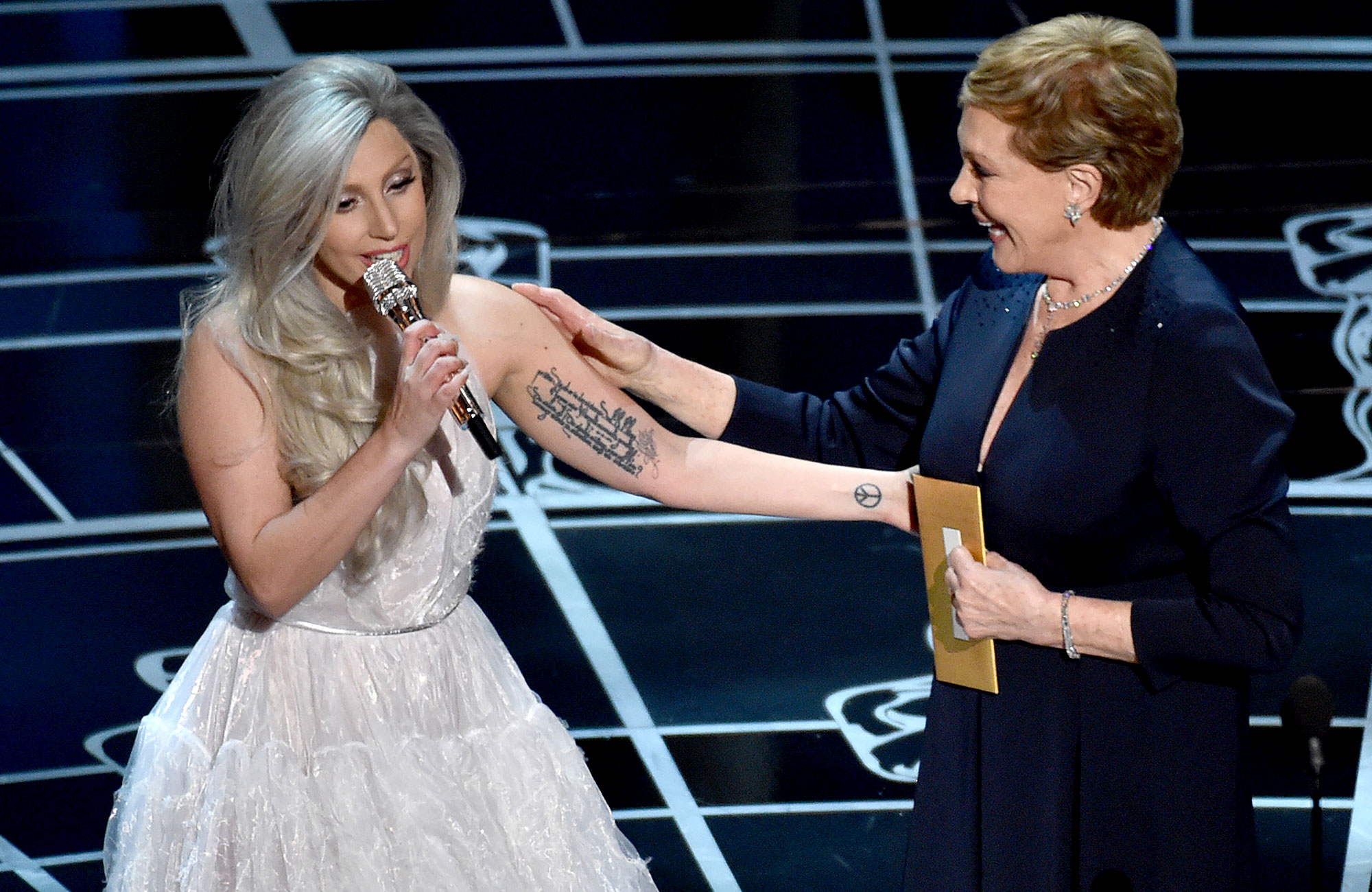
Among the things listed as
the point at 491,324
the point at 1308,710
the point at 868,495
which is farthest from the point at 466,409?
the point at 1308,710

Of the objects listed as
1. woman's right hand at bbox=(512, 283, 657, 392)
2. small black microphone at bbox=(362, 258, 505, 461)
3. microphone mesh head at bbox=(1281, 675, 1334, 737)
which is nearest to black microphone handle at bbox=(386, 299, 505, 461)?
small black microphone at bbox=(362, 258, 505, 461)

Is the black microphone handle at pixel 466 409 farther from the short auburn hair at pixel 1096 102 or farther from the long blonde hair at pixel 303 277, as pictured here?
the short auburn hair at pixel 1096 102

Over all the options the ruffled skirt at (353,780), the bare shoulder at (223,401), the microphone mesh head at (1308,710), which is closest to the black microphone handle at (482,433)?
the bare shoulder at (223,401)

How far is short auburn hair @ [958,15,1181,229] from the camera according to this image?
209 cm

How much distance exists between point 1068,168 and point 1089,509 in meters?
0.46

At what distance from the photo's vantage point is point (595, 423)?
8.80 ft

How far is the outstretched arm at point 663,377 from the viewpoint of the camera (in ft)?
9.00

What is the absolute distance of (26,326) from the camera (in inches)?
240

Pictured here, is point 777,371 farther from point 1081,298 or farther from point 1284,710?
point 1284,710

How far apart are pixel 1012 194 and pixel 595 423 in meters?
0.82

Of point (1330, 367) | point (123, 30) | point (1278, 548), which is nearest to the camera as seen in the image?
point (1278, 548)

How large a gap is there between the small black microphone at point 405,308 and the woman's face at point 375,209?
43 mm

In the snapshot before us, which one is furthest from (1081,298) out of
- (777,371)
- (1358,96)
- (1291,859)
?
(1358,96)

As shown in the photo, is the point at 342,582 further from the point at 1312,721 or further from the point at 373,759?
the point at 1312,721
